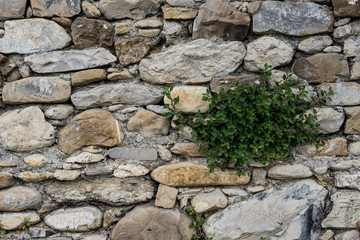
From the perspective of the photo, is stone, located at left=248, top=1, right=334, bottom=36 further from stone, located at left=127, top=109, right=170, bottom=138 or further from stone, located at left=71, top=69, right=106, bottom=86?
stone, located at left=71, top=69, right=106, bottom=86

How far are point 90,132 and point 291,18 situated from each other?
162 cm

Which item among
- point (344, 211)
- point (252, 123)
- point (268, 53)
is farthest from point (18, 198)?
point (344, 211)

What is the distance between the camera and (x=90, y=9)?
2.19 metres

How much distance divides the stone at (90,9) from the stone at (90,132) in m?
0.69

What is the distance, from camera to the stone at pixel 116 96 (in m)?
2.17

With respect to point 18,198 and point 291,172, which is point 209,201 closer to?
point 291,172

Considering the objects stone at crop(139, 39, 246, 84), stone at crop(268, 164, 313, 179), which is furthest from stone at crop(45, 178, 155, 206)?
stone at crop(268, 164, 313, 179)

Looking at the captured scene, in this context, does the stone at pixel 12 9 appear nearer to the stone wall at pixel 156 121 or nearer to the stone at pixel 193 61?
the stone wall at pixel 156 121

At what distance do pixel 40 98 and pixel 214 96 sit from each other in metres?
Answer: 1.23

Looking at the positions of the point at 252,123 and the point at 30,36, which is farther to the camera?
the point at 30,36

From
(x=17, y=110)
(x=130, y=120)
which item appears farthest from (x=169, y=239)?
(x=17, y=110)

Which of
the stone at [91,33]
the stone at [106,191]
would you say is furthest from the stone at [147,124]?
the stone at [91,33]

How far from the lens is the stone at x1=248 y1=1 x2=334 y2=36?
2125mm

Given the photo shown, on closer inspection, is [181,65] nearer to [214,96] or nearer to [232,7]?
[214,96]
